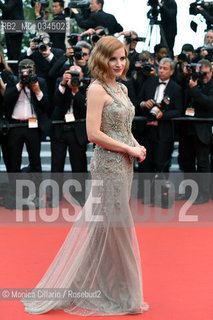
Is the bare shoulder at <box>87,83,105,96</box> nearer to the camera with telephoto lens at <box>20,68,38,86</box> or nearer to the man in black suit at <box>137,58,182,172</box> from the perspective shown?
the camera with telephoto lens at <box>20,68,38,86</box>

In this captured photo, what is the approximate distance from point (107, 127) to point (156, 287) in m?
1.28

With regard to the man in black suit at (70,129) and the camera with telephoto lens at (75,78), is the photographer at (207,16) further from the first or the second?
the camera with telephoto lens at (75,78)

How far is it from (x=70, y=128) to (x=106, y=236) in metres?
3.54

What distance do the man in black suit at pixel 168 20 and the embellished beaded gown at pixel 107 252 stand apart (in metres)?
4.99

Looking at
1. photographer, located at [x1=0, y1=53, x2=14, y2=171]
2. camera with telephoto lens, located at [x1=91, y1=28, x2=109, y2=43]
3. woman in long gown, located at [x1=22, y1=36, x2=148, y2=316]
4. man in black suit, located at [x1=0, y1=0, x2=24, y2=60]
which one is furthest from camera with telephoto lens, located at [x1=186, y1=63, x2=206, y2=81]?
woman in long gown, located at [x1=22, y1=36, x2=148, y2=316]

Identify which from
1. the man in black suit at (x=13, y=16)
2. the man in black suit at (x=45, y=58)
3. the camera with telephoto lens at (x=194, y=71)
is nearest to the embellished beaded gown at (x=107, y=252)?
the camera with telephoto lens at (x=194, y=71)

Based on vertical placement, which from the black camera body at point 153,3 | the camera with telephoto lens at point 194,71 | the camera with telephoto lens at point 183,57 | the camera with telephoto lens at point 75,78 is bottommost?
the camera with telephoto lens at point 75,78

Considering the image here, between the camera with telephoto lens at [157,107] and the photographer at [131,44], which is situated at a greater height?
the photographer at [131,44]

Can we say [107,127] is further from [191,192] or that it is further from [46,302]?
[191,192]

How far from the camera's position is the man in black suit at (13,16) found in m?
8.76

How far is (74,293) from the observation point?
12.9 feet

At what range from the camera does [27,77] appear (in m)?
6.82

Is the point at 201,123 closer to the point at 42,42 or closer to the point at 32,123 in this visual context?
the point at 32,123

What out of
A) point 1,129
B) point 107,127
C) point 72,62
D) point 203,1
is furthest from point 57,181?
point 107,127
